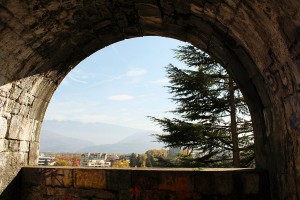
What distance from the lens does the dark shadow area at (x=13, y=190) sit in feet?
14.8

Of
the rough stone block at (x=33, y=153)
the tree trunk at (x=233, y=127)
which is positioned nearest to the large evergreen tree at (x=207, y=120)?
the tree trunk at (x=233, y=127)

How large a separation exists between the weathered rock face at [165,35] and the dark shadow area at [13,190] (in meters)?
0.14

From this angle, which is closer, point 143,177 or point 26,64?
point 143,177

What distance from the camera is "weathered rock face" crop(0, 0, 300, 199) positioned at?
2664mm

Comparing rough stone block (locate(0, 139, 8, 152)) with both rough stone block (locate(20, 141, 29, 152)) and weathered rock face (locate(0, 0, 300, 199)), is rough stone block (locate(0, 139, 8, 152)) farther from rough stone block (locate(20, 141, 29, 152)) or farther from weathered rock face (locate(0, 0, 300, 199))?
rough stone block (locate(20, 141, 29, 152))

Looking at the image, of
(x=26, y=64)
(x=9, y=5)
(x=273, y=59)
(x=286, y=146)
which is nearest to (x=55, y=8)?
(x=9, y=5)

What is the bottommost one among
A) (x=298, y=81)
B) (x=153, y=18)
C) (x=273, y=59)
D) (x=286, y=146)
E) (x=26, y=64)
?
(x=286, y=146)

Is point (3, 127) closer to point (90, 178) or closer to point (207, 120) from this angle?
point (90, 178)

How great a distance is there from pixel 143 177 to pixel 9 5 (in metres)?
3.11

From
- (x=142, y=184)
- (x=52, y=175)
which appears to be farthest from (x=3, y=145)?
(x=142, y=184)

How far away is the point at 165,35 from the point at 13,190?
403 centimetres

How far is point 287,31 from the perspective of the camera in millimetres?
2350

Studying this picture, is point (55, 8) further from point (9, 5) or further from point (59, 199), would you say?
point (59, 199)

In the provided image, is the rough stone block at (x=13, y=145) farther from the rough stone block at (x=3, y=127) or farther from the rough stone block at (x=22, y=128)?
the rough stone block at (x=3, y=127)
